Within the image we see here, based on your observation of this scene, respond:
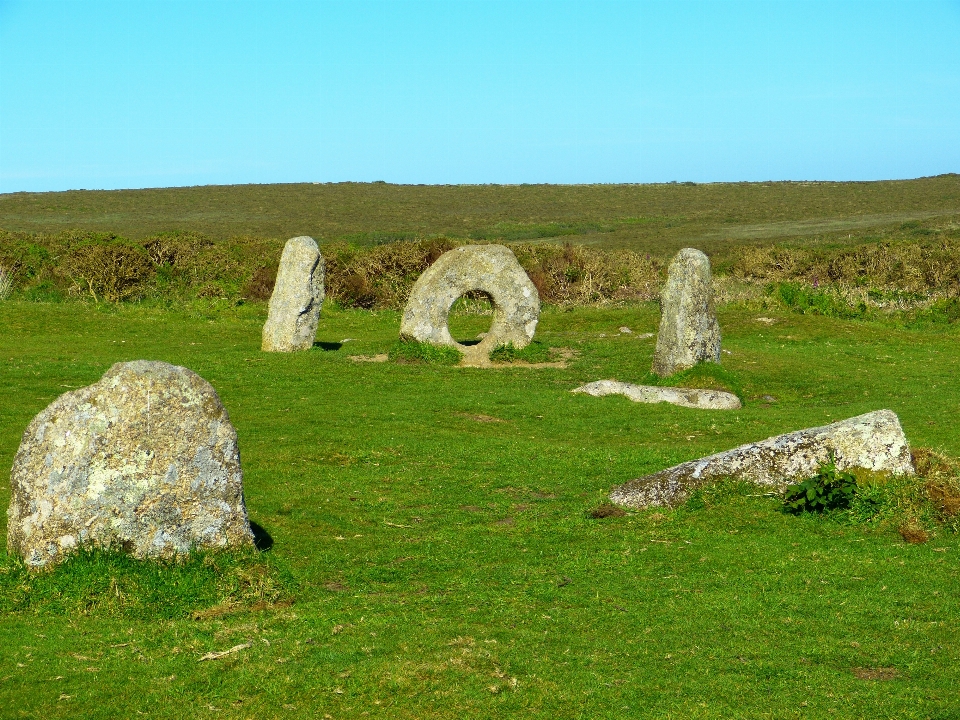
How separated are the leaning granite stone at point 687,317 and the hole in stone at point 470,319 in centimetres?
699

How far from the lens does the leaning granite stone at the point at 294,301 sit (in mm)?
30328

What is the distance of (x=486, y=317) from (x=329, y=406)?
1729 cm

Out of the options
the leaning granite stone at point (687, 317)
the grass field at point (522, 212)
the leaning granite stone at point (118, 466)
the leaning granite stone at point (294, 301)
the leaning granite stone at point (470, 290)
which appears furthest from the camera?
the grass field at point (522, 212)

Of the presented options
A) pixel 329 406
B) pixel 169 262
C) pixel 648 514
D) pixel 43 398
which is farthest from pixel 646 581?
pixel 169 262

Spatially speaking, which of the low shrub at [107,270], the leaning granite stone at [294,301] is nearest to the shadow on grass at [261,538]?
the leaning granite stone at [294,301]

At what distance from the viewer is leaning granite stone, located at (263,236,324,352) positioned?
3033 centimetres

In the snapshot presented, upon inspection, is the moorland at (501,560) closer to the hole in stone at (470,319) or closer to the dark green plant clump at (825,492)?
the dark green plant clump at (825,492)

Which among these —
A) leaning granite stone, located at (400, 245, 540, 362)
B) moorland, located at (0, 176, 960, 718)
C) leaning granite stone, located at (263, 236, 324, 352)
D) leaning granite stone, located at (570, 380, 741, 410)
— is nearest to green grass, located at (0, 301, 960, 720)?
moorland, located at (0, 176, 960, 718)

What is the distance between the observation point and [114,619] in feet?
32.7

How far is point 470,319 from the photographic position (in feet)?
125

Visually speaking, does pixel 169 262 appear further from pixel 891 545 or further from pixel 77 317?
pixel 891 545

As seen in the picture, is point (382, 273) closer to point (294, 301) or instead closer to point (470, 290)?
point (294, 301)

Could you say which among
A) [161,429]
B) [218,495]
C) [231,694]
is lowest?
[231,694]

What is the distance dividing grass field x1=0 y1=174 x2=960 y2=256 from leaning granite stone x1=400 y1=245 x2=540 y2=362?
56.1 metres
